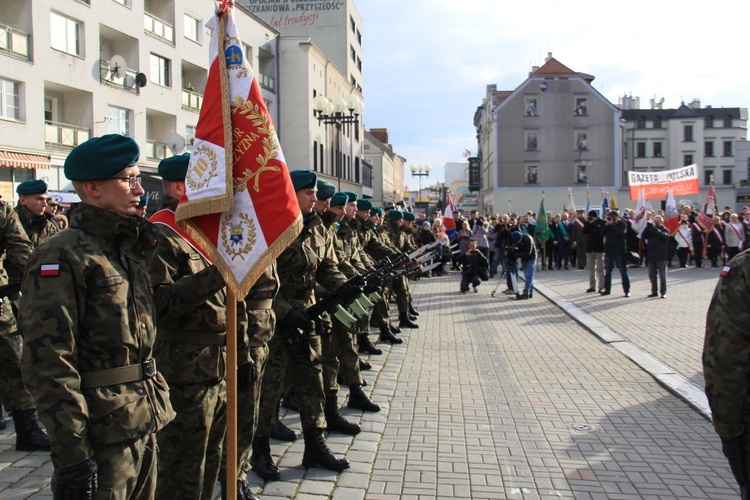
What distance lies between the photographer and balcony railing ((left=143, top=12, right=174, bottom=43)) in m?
27.2

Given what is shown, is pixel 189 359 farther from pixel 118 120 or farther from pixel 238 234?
pixel 118 120

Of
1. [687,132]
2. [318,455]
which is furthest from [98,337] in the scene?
[687,132]

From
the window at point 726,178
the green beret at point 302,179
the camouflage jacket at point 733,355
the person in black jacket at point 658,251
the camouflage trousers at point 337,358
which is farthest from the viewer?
the window at point 726,178

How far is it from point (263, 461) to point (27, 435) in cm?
221

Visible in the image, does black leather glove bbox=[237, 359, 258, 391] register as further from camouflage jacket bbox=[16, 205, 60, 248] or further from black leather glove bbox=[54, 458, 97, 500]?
camouflage jacket bbox=[16, 205, 60, 248]

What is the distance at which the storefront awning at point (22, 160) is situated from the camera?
19.7m

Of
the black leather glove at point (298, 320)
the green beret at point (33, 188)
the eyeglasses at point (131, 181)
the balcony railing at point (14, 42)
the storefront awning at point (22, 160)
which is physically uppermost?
the balcony railing at point (14, 42)

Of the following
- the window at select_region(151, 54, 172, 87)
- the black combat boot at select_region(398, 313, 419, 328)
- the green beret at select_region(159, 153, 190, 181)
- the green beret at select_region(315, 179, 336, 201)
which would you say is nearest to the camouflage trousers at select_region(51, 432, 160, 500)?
the green beret at select_region(159, 153, 190, 181)

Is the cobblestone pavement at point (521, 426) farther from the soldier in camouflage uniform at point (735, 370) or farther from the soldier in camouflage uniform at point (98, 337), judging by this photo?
the soldier in camouflage uniform at point (98, 337)

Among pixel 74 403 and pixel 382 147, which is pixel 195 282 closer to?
pixel 74 403

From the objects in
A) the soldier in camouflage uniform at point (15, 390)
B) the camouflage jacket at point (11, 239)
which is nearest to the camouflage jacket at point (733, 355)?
the soldier in camouflage uniform at point (15, 390)

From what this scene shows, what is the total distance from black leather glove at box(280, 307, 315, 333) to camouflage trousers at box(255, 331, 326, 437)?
0.76 feet

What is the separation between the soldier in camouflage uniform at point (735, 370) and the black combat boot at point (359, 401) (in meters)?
4.02

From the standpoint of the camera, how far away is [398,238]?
1375 cm
